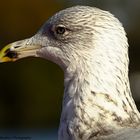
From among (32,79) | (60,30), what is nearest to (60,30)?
(60,30)

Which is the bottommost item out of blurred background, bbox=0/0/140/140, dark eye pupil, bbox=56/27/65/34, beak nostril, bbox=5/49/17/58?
blurred background, bbox=0/0/140/140

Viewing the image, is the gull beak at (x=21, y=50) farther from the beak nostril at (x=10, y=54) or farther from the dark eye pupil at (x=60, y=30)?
the dark eye pupil at (x=60, y=30)

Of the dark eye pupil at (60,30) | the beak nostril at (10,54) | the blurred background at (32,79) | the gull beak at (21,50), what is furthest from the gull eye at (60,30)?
the blurred background at (32,79)

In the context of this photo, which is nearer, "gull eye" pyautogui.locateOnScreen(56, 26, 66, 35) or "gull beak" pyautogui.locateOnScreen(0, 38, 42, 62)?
"gull eye" pyautogui.locateOnScreen(56, 26, 66, 35)

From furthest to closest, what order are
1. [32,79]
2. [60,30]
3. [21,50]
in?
1. [32,79]
2. [21,50]
3. [60,30]

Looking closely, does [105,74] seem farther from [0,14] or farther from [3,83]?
[0,14]

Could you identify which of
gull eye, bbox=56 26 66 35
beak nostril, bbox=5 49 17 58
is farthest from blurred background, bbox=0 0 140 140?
gull eye, bbox=56 26 66 35

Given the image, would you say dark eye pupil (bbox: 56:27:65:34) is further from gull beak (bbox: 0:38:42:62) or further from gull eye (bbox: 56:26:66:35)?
gull beak (bbox: 0:38:42:62)

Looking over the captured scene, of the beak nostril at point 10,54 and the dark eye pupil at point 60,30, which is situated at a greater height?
the dark eye pupil at point 60,30

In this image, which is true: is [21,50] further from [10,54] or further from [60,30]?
[60,30]
